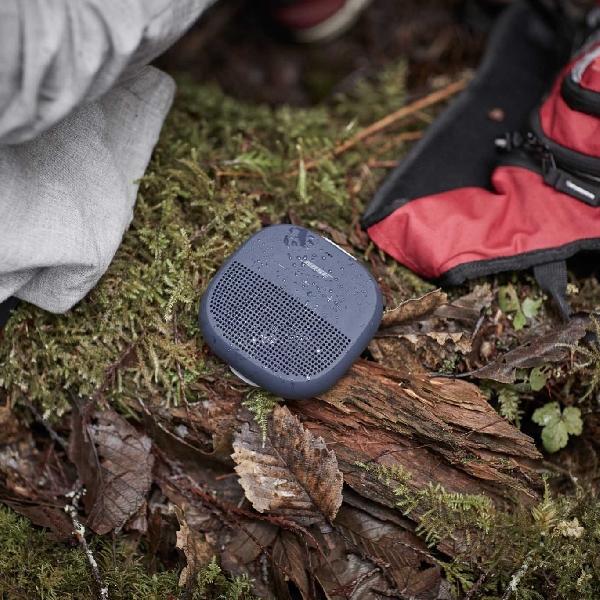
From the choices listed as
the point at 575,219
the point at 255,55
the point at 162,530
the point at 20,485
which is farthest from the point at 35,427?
the point at 255,55

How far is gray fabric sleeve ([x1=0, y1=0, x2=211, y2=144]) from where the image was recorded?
3.85 ft

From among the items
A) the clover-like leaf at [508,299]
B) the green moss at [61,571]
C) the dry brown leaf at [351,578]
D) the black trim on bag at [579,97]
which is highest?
the black trim on bag at [579,97]

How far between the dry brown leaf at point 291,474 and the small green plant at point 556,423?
660 mm

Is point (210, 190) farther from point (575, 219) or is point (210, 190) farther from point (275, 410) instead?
point (575, 219)

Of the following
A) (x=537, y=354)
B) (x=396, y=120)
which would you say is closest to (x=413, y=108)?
(x=396, y=120)

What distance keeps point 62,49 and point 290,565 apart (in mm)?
1408

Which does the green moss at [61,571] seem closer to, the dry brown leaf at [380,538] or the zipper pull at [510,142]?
the dry brown leaf at [380,538]

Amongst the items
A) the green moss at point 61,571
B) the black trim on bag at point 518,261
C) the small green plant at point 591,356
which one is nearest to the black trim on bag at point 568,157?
the black trim on bag at point 518,261

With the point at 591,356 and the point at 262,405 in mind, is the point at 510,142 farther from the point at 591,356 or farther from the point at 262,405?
the point at 262,405

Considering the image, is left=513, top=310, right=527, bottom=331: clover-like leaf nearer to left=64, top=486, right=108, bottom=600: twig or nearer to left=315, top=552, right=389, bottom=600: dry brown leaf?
left=315, top=552, right=389, bottom=600: dry brown leaf

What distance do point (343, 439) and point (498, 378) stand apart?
0.50 metres

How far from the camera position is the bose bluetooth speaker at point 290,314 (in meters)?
1.66

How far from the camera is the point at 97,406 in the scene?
1867 millimetres

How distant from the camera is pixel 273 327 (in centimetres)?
169
